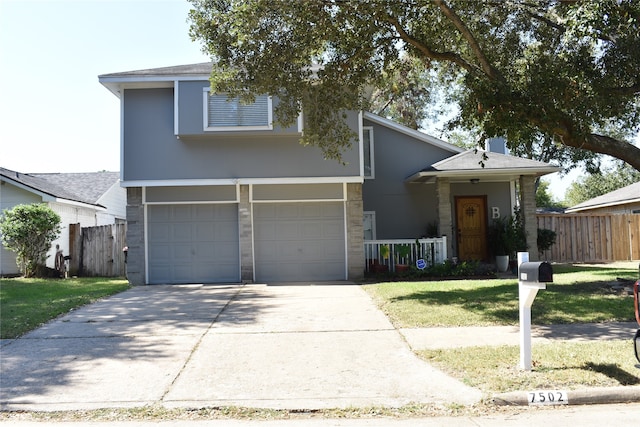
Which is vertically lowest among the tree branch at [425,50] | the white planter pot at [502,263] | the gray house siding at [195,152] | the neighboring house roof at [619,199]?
the white planter pot at [502,263]

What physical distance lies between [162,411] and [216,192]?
10502mm

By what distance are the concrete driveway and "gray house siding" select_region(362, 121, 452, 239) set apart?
287 inches

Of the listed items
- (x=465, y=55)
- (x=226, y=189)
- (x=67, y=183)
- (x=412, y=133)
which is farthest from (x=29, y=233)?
(x=465, y=55)

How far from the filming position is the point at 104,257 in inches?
727

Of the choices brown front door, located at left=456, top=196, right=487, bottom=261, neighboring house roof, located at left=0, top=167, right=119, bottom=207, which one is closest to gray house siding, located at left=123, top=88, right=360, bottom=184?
brown front door, located at left=456, top=196, right=487, bottom=261

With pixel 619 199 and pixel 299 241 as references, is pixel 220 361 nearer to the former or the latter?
pixel 299 241

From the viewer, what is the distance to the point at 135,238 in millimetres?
14852

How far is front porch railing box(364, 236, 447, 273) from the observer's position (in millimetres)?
15438

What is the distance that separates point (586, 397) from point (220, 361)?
408 centimetres

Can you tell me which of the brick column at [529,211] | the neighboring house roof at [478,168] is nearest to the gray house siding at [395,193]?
the neighboring house roof at [478,168]

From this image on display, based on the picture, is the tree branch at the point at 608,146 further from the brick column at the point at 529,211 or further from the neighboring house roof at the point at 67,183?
the neighboring house roof at the point at 67,183

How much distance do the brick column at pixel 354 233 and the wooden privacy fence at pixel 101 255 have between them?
834 cm

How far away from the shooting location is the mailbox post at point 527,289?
18.0 ft

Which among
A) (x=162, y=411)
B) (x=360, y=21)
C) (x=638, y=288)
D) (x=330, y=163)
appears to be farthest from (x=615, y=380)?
(x=330, y=163)
